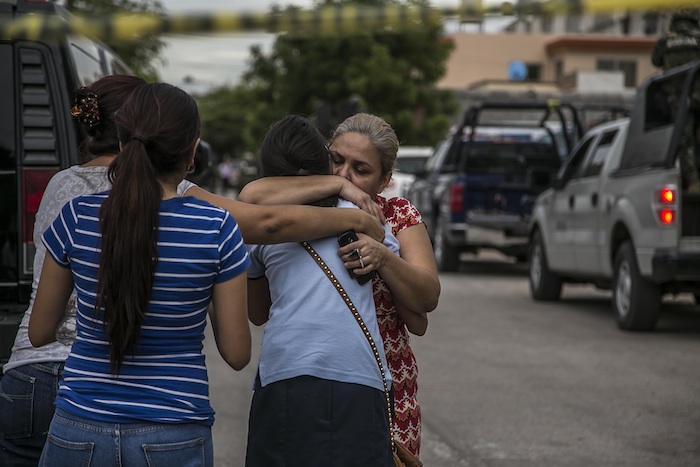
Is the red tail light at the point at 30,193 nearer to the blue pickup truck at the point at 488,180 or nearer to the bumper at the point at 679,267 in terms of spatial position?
the bumper at the point at 679,267

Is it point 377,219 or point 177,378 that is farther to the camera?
point 377,219

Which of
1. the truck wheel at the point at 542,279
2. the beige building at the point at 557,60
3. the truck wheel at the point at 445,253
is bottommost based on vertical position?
the beige building at the point at 557,60

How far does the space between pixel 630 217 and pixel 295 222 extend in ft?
25.4

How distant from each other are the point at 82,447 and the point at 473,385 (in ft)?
17.9

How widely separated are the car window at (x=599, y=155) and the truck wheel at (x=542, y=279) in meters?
1.45

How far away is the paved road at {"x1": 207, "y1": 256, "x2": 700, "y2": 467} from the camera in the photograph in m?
6.09

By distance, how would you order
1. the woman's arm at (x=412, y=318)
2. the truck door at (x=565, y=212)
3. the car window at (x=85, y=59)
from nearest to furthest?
the woman's arm at (x=412, y=318) < the car window at (x=85, y=59) < the truck door at (x=565, y=212)

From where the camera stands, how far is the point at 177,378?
274 centimetres

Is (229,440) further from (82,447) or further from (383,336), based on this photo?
(82,447)

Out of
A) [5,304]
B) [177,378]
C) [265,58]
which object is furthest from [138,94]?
[265,58]

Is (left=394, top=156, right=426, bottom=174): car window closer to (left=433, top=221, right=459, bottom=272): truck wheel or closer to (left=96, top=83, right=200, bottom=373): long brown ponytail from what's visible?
(left=433, top=221, right=459, bottom=272): truck wheel

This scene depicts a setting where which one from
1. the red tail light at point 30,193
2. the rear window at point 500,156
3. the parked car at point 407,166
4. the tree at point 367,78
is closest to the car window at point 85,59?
the red tail light at point 30,193

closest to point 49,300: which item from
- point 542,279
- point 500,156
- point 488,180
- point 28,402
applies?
point 28,402

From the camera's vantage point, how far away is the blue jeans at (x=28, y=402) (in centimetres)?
337
